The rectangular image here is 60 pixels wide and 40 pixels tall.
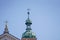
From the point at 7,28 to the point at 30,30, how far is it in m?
6.82

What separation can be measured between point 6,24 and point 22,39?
6.43m

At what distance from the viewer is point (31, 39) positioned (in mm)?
81438

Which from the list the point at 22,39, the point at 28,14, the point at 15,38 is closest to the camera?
the point at 15,38

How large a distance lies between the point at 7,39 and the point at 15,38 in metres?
2.27

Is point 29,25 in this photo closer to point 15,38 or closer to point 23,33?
point 23,33

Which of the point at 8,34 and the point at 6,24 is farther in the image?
the point at 6,24

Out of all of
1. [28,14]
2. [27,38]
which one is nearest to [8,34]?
[27,38]

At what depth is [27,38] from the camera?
269ft

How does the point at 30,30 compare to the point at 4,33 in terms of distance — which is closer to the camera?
the point at 4,33

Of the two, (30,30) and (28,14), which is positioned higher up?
(28,14)

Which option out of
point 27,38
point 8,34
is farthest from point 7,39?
point 27,38

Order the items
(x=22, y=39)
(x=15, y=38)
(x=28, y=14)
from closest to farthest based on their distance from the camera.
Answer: (x=15, y=38) < (x=22, y=39) < (x=28, y=14)

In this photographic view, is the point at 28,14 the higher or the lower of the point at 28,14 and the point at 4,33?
the higher

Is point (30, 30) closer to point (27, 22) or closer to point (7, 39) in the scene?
point (27, 22)
